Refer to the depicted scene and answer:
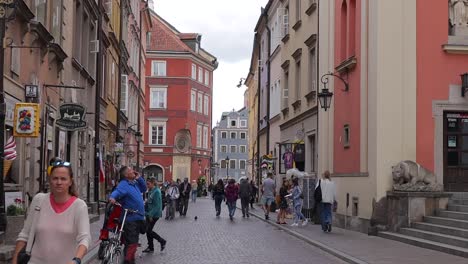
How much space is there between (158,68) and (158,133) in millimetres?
7718

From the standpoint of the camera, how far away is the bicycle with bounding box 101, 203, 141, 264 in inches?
426

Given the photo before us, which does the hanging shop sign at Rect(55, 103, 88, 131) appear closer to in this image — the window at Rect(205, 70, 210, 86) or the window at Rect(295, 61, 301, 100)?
the window at Rect(295, 61, 301, 100)

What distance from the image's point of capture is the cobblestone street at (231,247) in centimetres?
1454

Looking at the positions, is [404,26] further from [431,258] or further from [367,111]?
[431,258]

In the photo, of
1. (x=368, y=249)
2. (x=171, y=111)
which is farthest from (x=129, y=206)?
(x=171, y=111)

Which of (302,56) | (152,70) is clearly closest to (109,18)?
(302,56)

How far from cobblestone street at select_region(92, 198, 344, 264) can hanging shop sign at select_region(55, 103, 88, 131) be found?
3.52 meters

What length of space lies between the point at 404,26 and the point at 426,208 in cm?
493

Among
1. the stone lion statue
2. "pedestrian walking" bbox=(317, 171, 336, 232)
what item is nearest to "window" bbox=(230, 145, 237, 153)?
"pedestrian walking" bbox=(317, 171, 336, 232)

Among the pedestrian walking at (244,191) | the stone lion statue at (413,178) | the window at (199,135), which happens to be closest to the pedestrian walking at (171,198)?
the pedestrian walking at (244,191)

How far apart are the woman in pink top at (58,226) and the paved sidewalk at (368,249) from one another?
28.3ft

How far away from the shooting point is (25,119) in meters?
14.7

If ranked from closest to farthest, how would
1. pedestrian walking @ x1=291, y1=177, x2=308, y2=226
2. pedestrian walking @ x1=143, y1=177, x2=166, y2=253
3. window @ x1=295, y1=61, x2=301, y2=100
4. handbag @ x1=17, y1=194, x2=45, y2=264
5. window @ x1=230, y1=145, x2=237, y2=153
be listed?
handbag @ x1=17, y1=194, x2=45, y2=264, pedestrian walking @ x1=143, y1=177, x2=166, y2=253, pedestrian walking @ x1=291, y1=177, x2=308, y2=226, window @ x1=295, y1=61, x2=301, y2=100, window @ x1=230, y1=145, x2=237, y2=153

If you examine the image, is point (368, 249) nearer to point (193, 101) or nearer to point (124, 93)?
point (124, 93)
